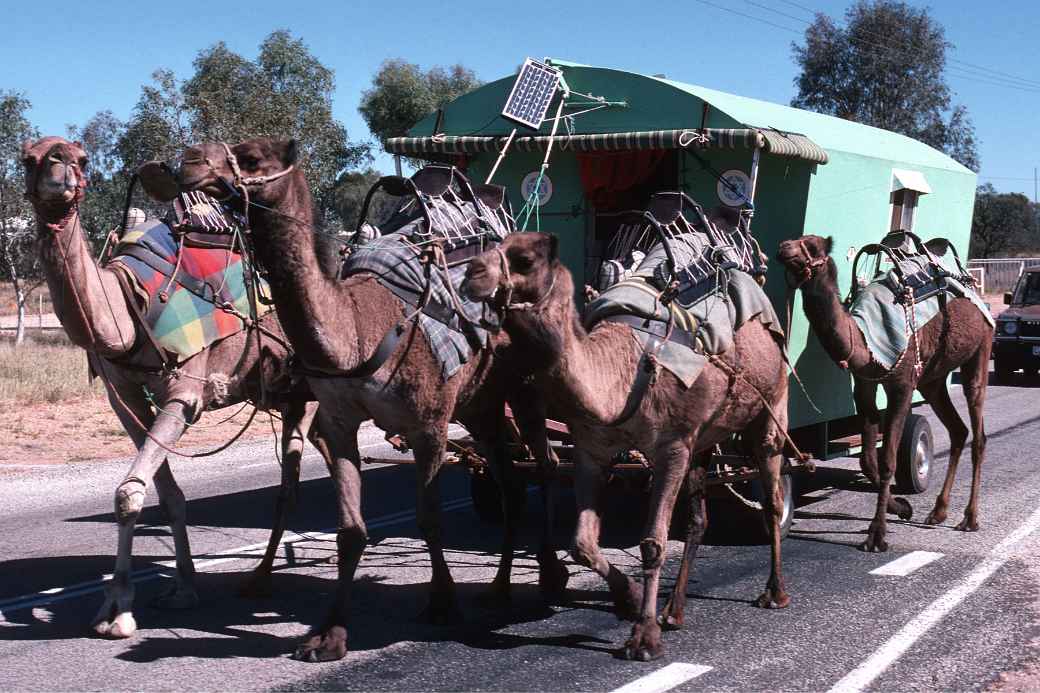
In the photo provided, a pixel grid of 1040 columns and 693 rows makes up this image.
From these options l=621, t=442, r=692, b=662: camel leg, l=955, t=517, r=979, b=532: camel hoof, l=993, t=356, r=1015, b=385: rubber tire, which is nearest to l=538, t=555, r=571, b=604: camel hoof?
l=621, t=442, r=692, b=662: camel leg

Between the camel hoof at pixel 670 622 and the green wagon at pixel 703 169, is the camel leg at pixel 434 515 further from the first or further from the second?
the green wagon at pixel 703 169

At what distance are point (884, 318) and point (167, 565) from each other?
19.0 ft

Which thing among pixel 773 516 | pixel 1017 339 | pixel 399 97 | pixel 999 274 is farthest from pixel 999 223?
pixel 773 516

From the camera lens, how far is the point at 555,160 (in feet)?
32.0

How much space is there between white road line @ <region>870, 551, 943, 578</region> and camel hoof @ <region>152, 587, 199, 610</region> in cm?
454

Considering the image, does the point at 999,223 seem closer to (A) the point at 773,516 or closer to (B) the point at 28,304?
(B) the point at 28,304

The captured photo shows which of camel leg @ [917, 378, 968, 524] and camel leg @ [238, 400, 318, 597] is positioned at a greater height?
camel leg @ [917, 378, 968, 524]

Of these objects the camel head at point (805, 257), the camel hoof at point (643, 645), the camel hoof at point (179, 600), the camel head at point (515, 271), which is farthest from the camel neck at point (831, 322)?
the camel hoof at point (179, 600)

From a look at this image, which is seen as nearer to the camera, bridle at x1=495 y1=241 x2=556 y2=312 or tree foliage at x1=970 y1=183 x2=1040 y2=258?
bridle at x1=495 y1=241 x2=556 y2=312

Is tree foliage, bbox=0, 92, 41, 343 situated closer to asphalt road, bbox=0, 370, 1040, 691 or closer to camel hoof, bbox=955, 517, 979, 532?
asphalt road, bbox=0, 370, 1040, 691

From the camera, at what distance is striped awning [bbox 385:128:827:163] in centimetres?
831

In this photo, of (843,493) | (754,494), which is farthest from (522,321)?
(843,493)

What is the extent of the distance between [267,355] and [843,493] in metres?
6.02

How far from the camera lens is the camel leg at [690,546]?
6828 mm
